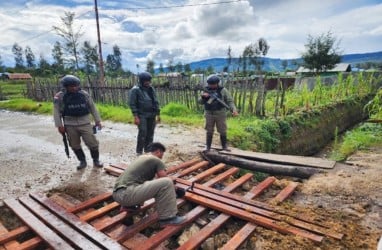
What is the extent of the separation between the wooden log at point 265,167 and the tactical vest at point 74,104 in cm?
252

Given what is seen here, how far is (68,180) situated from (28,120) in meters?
8.25

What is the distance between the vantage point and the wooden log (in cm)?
476

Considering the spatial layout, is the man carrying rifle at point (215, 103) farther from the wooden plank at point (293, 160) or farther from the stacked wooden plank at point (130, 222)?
the stacked wooden plank at point (130, 222)

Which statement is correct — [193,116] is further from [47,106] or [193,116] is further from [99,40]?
[99,40]

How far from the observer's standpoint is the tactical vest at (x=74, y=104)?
471cm

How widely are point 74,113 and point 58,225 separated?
2.19m

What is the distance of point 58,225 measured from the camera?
3098mm

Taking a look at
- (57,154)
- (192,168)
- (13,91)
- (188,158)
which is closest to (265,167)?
(192,168)

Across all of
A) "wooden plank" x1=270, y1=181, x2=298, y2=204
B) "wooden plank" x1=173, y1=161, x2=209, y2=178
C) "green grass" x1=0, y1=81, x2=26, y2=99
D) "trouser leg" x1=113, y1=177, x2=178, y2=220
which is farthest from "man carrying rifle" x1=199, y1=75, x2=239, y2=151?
"green grass" x1=0, y1=81, x2=26, y2=99

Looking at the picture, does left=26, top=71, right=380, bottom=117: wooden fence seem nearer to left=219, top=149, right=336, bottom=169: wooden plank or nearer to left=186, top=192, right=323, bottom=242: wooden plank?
left=219, top=149, right=336, bottom=169: wooden plank

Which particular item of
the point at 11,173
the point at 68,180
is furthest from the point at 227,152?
the point at 11,173

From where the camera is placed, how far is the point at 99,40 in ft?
53.4

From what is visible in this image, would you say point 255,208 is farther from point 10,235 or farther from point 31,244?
point 10,235

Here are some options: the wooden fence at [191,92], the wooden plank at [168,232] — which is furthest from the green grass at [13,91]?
the wooden plank at [168,232]
